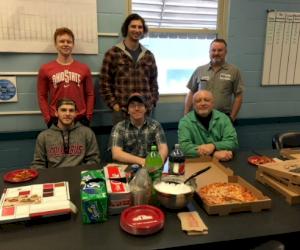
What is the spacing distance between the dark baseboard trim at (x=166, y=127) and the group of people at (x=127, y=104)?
0.89ft

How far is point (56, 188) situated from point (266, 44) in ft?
9.30

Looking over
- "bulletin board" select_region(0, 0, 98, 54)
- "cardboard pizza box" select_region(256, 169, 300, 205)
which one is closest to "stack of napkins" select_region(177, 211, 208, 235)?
"cardboard pizza box" select_region(256, 169, 300, 205)

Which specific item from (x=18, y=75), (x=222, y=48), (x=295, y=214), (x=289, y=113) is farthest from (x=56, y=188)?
(x=289, y=113)

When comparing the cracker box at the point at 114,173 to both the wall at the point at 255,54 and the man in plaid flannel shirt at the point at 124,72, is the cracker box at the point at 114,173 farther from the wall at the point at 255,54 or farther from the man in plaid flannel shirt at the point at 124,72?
the wall at the point at 255,54

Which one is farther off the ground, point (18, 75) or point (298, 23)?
point (298, 23)

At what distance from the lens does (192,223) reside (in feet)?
3.95

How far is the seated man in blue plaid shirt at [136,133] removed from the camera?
209 cm

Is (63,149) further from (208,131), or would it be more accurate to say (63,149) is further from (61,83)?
A: (208,131)

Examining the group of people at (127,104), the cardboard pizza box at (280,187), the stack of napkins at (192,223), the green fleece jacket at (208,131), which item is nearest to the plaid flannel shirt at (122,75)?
the group of people at (127,104)

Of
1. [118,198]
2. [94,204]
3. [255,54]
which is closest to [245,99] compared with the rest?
[255,54]

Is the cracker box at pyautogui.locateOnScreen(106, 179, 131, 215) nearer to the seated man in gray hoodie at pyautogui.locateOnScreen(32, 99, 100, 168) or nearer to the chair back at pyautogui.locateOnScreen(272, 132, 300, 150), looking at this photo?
the seated man in gray hoodie at pyautogui.locateOnScreen(32, 99, 100, 168)

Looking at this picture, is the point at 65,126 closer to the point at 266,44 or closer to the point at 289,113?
the point at 266,44

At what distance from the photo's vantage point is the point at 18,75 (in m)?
2.76

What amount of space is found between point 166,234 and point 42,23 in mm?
2279
